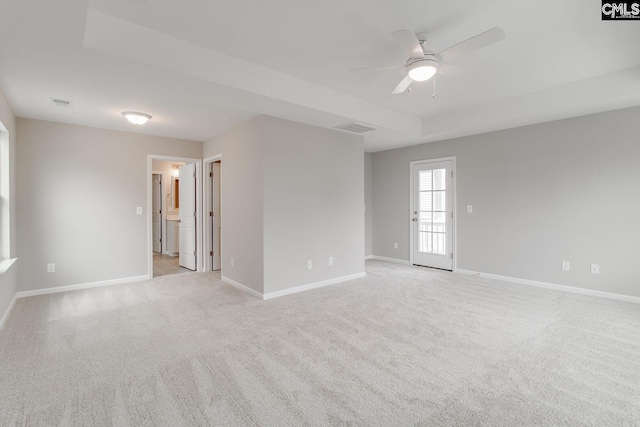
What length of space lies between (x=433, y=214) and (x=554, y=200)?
1.95m

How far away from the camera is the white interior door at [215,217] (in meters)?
5.89

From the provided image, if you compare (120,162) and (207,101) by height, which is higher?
(207,101)

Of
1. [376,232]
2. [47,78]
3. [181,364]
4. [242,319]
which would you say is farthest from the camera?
[376,232]

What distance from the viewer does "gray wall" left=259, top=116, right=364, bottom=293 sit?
4156mm

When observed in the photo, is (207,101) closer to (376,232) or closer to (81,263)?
(81,263)

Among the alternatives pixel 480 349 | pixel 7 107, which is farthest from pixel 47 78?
pixel 480 349

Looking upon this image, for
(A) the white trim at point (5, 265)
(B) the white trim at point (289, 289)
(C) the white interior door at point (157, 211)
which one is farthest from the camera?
(C) the white interior door at point (157, 211)

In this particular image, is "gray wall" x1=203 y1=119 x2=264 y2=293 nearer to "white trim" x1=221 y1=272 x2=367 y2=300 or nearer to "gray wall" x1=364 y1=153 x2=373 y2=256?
"white trim" x1=221 y1=272 x2=367 y2=300

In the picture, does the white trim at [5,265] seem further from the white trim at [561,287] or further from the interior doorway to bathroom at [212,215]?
the white trim at [561,287]

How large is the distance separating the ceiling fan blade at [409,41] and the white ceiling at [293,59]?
0.20 metres

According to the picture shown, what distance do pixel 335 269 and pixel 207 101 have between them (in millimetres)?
2989

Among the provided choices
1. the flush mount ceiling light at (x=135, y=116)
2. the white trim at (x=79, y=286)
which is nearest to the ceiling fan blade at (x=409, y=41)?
the flush mount ceiling light at (x=135, y=116)

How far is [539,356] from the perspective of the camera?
252 cm

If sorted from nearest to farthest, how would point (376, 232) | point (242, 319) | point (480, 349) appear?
point (480, 349), point (242, 319), point (376, 232)
